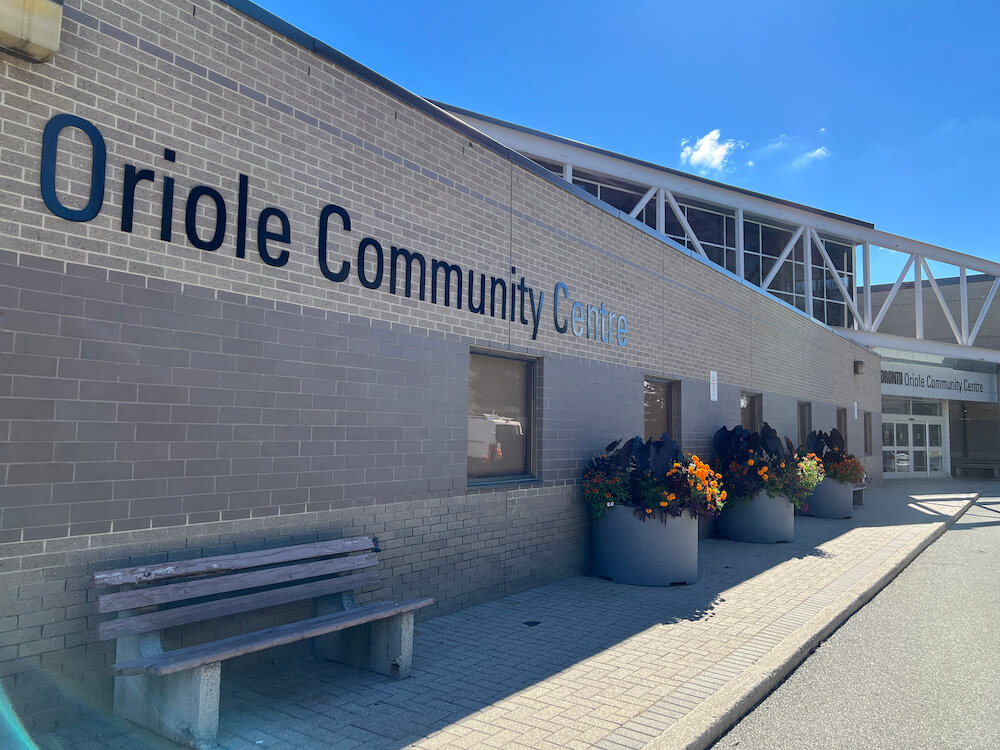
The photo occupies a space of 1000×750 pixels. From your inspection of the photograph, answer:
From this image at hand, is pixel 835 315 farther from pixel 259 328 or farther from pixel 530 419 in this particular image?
pixel 259 328

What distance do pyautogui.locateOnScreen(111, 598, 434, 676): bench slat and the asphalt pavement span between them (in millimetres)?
2289

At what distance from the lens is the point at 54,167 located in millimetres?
4258

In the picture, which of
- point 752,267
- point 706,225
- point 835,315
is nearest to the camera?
point 706,225

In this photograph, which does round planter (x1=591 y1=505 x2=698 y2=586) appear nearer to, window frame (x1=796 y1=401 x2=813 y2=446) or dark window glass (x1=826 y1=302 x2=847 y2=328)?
window frame (x1=796 y1=401 x2=813 y2=446)

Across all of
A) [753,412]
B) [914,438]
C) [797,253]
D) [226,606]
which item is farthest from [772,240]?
[226,606]

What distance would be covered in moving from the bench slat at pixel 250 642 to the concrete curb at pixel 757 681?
1.94 metres

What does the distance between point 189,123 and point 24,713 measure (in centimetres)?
373

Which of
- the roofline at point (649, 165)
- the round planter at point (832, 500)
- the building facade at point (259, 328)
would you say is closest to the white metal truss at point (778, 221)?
the roofline at point (649, 165)

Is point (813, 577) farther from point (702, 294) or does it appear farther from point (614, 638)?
point (702, 294)

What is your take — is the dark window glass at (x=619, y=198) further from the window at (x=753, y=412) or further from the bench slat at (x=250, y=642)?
the bench slat at (x=250, y=642)

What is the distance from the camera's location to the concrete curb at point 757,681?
4199mm

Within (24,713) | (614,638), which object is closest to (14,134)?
(24,713)

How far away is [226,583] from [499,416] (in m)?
3.89

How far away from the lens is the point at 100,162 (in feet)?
14.7
